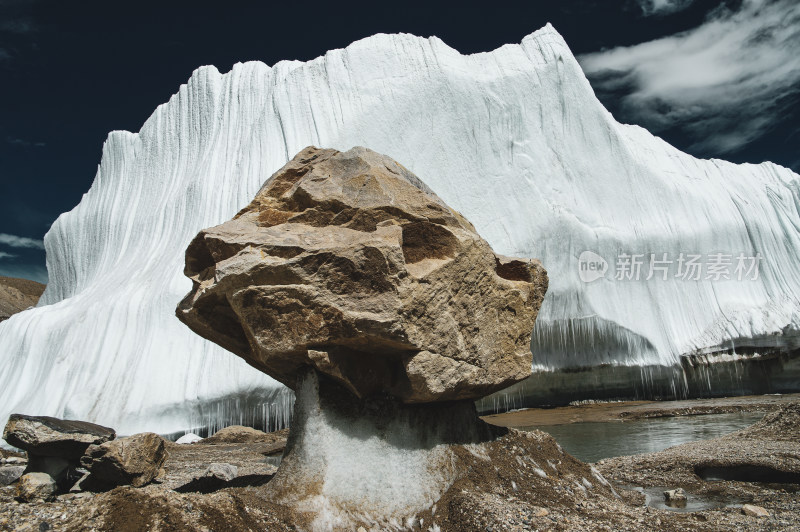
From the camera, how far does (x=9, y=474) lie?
4.00m

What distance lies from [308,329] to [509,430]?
1925mm

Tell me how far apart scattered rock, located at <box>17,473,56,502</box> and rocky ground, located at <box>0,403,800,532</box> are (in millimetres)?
72

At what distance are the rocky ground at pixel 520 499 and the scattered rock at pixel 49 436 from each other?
30cm

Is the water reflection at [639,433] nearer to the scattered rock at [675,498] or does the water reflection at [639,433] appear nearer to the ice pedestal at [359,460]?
the scattered rock at [675,498]

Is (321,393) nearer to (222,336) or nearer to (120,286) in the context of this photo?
(222,336)

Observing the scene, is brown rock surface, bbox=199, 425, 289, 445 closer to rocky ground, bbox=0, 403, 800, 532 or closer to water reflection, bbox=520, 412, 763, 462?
rocky ground, bbox=0, 403, 800, 532

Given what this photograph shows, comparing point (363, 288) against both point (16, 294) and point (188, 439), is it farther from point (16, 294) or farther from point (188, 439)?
point (16, 294)

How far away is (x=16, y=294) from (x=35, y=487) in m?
32.4

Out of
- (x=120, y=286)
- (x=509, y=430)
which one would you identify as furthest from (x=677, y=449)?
(x=120, y=286)

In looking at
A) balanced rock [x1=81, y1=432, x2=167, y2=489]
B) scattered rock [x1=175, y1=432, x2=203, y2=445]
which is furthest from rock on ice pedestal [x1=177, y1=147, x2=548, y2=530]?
scattered rock [x1=175, y1=432, x2=203, y2=445]

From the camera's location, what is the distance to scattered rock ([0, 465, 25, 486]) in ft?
13.0

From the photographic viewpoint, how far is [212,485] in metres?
4.18

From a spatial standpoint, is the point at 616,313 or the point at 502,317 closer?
the point at 502,317
